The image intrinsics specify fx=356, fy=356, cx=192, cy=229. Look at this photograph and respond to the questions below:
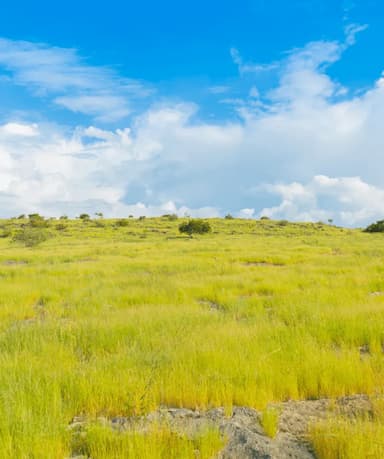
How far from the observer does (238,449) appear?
3111 millimetres

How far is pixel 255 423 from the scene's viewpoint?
3.62m

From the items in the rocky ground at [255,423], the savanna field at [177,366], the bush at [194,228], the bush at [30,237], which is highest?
the bush at [194,228]

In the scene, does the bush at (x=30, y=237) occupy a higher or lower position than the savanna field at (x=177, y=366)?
higher

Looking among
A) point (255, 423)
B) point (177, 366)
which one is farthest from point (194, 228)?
point (255, 423)

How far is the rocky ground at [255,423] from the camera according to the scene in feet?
10.2

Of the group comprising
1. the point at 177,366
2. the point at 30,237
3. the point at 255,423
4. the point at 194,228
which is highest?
the point at 194,228

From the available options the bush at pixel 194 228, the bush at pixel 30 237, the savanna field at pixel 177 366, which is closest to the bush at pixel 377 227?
the bush at pixel 194 228

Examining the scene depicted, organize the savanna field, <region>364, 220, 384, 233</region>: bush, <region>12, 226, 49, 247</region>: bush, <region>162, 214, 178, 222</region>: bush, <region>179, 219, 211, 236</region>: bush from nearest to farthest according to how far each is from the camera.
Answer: the savanna field
<region>12, 226, 49, 247</region>: bush
<region>179, 219, 211, 236</region>: bush
<region>364, 220, 384, 233</region>: bush
<region>162, 214, 178, 222</region>: bush

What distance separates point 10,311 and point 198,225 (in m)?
38.5

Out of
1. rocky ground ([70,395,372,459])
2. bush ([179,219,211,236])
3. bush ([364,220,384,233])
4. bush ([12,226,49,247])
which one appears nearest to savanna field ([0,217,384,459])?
rocky ground ([70,395,372,459])

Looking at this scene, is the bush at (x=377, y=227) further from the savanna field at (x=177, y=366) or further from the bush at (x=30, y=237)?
the savanna field at (x=177, y=366)

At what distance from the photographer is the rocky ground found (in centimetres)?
312

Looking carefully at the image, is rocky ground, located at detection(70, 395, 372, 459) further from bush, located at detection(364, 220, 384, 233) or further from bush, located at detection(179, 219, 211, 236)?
bush, located at detection(364, 220, 384, 233)

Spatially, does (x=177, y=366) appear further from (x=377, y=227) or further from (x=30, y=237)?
(x=377, y=227)
